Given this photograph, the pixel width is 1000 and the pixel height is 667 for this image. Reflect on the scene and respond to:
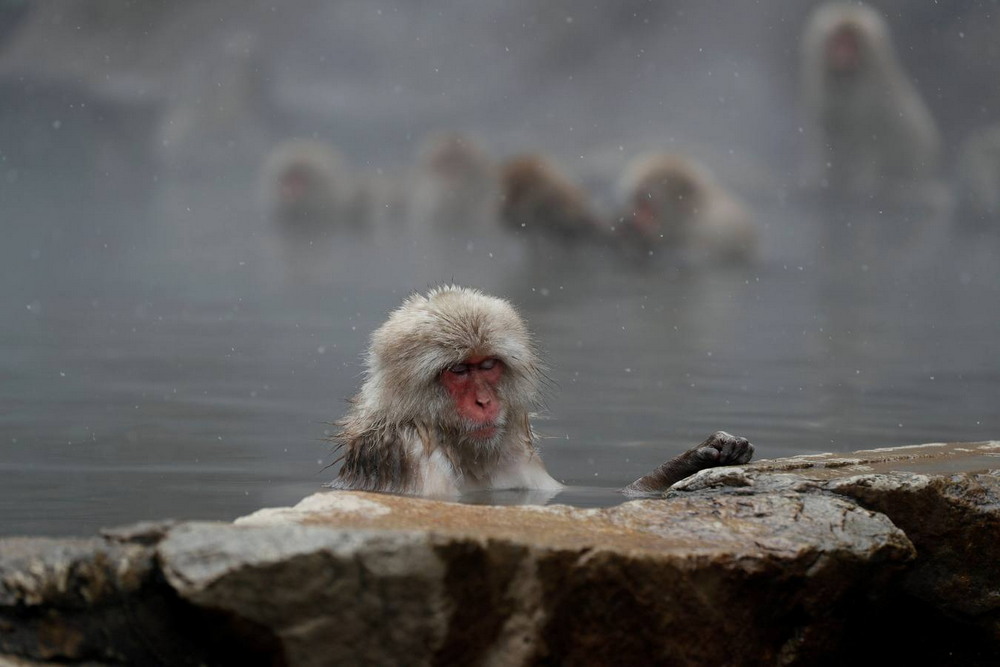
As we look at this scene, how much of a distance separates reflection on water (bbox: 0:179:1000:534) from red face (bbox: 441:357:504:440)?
0.75 ft

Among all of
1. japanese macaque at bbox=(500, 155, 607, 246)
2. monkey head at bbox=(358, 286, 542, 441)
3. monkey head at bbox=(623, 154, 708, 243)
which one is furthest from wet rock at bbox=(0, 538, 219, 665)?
monkey head at bbox=(623, 154, 708, 243)

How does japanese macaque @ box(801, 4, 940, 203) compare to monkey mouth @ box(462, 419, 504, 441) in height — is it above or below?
above

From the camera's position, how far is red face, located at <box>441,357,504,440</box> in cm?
423

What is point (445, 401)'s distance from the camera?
4.25 m

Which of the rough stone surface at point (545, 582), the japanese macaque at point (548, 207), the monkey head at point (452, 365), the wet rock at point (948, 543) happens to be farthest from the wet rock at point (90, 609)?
the japanese macaque at point (548, 207)

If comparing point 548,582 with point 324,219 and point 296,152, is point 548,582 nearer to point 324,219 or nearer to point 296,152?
point 324,219

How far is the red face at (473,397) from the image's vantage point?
13.9 ft

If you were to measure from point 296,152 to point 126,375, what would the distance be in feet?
15.3

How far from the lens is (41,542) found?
7.59 feet

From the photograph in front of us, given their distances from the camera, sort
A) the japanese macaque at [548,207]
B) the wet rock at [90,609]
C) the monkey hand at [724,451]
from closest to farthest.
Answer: the wet rock at [90,609], the monkey hand at [724,451], the japanese macaque at [548,207]

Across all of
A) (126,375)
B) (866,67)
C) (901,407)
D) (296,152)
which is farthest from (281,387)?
(866,67)

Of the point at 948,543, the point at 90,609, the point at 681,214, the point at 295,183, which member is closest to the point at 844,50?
the point at 681,214

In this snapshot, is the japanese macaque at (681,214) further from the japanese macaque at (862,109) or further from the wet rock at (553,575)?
the wet rock at (553,575)

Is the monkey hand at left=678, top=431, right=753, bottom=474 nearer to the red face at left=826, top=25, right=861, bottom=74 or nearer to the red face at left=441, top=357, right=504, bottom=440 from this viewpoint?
the red face at left=441, top=357, right=504, bottom=440
